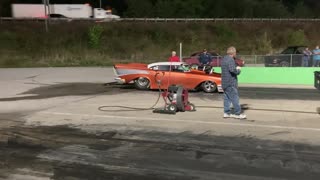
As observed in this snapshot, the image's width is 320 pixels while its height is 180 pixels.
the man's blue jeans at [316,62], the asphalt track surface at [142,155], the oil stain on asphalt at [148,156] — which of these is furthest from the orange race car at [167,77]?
the oil stain on asphalt at [148,156]

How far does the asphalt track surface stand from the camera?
7.27 m

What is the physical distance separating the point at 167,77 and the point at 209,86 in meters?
1.61

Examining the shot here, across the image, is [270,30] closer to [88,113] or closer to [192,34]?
[192,34]

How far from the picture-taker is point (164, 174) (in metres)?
7.22

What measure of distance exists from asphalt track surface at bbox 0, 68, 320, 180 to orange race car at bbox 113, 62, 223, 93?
308 inches

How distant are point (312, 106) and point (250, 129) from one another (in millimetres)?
4704

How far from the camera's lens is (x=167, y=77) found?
18.8 meters

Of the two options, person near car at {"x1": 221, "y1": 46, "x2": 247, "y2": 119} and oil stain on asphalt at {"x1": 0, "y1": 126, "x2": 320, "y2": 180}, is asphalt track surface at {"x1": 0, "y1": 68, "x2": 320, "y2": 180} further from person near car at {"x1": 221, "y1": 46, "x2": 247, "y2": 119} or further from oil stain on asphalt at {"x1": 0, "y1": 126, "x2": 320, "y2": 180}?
person near car at {"x1": 221, "y1": 46, "x2": 247, "y2": 119}

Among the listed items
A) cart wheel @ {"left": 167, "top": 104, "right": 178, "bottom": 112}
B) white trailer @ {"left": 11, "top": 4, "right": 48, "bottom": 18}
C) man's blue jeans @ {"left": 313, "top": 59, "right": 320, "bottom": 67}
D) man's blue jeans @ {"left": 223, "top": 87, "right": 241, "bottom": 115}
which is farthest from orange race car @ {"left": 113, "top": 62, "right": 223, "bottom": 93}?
white trailer @ {"left": 11, "top": 4, "right": 48, "bottom": 18}

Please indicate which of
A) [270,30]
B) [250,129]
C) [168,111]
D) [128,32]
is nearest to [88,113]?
[168,111]

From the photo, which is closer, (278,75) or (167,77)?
(167,77)

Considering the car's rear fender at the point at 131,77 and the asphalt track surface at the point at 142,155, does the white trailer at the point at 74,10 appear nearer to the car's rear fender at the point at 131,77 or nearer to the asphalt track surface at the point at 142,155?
the car's rear fender at the point at 131,77

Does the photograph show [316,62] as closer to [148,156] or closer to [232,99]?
[232,99]

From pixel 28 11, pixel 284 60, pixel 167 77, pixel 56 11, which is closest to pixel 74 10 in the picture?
pixel 56 11
